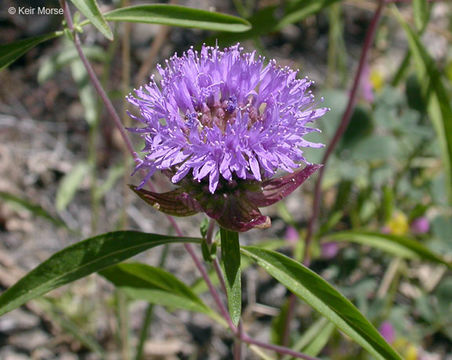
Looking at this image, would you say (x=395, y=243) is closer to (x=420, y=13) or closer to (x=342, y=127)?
(x=342, y=127)

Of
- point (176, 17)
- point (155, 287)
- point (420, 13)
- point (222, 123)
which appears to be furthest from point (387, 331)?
point (176, 17)

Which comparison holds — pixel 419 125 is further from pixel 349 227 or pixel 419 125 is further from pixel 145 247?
pixel 145 247

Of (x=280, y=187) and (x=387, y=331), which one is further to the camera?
(x=387, y=331)

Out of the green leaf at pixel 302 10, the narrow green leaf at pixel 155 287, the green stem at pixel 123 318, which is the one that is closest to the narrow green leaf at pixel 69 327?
the green stem at pixel 123 318

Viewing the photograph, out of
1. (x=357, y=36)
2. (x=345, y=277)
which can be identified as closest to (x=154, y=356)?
(x=345, y=277)

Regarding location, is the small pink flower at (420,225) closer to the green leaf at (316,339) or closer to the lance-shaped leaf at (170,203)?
the green leaf at (316,339)

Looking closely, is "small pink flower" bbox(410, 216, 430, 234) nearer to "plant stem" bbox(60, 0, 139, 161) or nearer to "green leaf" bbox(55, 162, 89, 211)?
"green leaf" bbox(55, 162, 89, 211)
